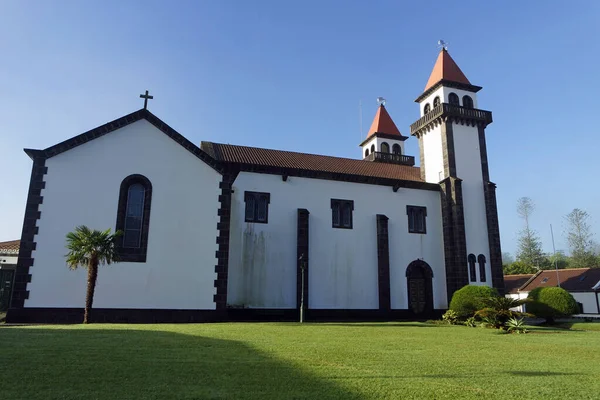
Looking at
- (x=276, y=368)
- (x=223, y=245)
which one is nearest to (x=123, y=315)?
(x=223, y=245)

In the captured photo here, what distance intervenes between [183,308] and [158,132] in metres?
8.83

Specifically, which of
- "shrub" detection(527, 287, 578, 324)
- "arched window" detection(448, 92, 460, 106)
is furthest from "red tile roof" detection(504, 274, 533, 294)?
"shrub" detection(527, 287, 578, 324)

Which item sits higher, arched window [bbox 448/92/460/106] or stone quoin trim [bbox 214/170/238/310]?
arched window [bbox 448/92/460/106]

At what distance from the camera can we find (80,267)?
1892 centimetres

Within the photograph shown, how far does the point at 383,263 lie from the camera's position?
27.0 meters

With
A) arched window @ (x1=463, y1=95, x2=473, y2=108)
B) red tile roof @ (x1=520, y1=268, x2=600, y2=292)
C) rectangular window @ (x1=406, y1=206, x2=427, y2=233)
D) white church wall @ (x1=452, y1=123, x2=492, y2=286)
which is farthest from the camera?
red tile roof @ (x1=520, y1=268, x2=600, y2=292)

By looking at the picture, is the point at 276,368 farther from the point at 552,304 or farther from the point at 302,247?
the point at 552,304

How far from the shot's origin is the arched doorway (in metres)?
27.7

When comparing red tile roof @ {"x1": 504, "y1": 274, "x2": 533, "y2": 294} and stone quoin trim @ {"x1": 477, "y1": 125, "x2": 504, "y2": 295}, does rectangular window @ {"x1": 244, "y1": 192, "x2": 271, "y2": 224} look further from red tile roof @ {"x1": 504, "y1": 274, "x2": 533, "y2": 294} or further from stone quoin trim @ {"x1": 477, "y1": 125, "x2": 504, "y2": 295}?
red tile roof @ {"x1": 504, "y1": 274, "x2": 533, "y2": 294}

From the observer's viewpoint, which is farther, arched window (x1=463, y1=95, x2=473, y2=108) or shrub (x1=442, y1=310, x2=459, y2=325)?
arched window (x1=463, y1=95, x2=473, y2=108)

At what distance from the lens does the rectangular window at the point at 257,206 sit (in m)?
25.1

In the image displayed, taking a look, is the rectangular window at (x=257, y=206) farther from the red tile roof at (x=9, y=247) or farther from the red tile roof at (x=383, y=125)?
the red tile roof at (x=383, y=125)

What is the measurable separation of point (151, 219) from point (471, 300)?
16970 mm

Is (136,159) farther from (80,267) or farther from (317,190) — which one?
(317,190)
